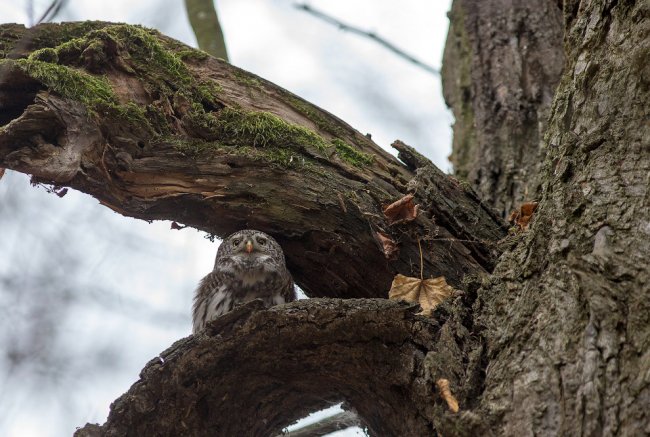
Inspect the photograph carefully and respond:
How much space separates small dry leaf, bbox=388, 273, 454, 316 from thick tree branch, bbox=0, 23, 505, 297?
4.9 inches

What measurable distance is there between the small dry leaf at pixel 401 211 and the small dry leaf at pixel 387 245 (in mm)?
72

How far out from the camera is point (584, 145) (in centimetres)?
258

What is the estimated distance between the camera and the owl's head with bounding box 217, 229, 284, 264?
373 centimetres

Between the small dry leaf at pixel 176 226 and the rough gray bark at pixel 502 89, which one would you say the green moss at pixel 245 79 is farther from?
the rough gray bark at pixel 502 89

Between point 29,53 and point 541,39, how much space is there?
2.89 meters

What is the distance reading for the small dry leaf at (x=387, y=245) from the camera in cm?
330

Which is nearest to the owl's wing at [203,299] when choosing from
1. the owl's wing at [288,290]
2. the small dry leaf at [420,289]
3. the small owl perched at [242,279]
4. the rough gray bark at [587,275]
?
the small owl perched at [242,279]

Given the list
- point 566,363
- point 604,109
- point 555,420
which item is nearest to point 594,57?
point 604,109

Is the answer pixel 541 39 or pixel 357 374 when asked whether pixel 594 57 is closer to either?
pixel 357 374

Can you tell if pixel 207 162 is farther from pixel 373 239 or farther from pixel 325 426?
pixel 325 426

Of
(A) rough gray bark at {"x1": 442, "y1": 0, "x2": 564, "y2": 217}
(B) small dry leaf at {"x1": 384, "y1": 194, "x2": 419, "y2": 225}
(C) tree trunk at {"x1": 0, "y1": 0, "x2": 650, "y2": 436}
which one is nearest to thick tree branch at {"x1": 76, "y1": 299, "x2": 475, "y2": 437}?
(C) tree trunk at {"x1": 0, "y1": 0, "x2": 650, "y2": 436}

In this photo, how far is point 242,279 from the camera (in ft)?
14.8

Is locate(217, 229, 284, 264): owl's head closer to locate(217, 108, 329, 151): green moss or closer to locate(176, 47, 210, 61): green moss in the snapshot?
locate(217, 108, 329, 151): green moss

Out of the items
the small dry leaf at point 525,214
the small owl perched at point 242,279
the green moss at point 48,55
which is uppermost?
the green moss at point 48,55
